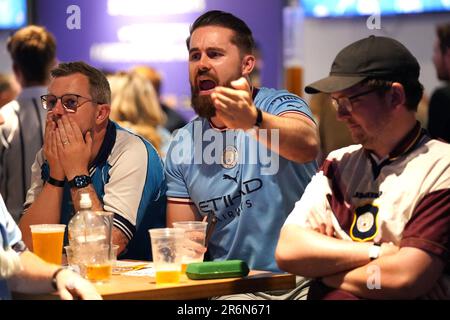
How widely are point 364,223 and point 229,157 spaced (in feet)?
2.74

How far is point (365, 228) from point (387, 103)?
43cm

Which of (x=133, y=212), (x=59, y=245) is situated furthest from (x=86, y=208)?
(x=133, y=212)

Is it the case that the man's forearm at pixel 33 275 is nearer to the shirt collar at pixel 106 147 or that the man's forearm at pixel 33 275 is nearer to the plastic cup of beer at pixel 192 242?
the plastic cup of beer at pixel 192 242

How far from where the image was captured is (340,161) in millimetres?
3113

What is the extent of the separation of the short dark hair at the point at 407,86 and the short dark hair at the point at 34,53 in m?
2.55

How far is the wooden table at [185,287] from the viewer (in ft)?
9.28

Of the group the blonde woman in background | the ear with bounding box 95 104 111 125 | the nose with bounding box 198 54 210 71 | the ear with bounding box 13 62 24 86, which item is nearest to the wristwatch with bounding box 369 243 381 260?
the nose with bounding box 198 54 210 71

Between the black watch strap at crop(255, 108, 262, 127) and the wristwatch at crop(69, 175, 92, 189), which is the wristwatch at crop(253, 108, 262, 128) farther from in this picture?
the wristwatch at crop(69, 175, 92, 189)

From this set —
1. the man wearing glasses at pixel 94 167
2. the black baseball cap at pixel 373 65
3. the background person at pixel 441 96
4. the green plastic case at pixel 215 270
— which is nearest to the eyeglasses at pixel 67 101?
the man wearing glasses at pixel 94 167

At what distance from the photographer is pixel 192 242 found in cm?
321

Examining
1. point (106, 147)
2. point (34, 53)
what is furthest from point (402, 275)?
point (34, 53)

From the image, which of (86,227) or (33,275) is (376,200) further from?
(33,275)

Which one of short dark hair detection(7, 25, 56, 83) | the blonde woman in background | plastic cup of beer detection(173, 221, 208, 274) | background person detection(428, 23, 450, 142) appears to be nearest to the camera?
plastic cup of beer detection(173, 221, 208, 274)

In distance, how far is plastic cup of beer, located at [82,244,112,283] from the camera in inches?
117
